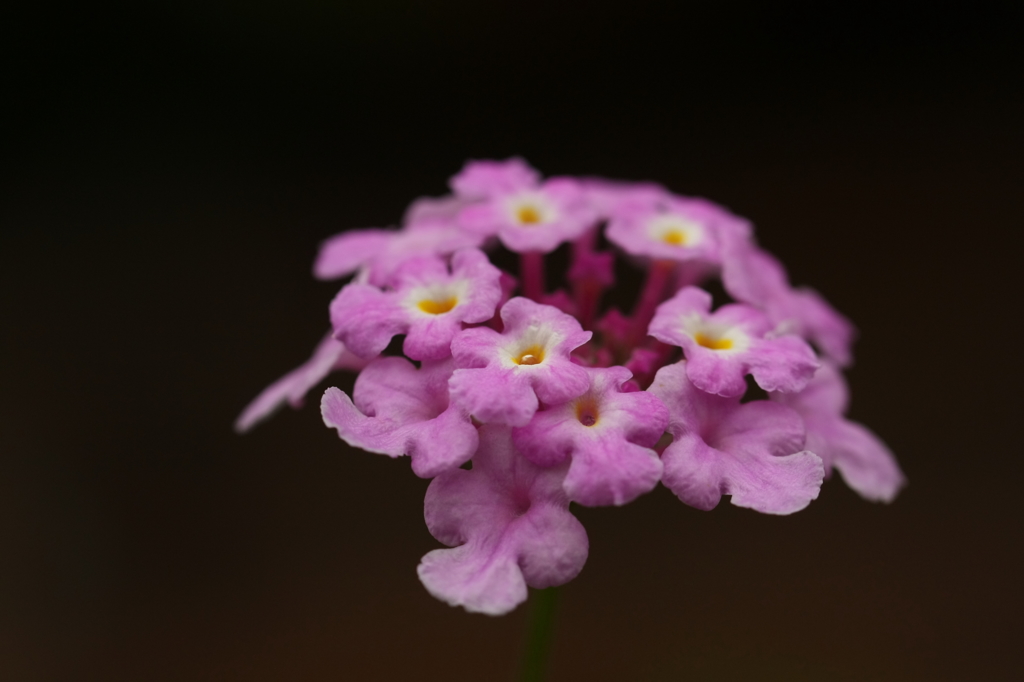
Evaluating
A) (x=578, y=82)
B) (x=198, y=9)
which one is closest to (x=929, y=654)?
(x=578, y=82)

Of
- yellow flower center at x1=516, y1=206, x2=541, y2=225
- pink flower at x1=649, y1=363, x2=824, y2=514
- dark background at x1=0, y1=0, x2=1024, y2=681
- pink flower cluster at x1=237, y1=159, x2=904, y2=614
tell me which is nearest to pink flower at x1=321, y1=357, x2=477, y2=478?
pink flower cluster at x1=237, y1=159, x2=904, y2=614

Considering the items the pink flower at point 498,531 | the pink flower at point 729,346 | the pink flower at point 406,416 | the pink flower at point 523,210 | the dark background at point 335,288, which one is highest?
the pink flower at point 523,210

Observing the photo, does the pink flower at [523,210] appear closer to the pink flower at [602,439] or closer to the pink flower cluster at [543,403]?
the pink flower cluster at [543,403]

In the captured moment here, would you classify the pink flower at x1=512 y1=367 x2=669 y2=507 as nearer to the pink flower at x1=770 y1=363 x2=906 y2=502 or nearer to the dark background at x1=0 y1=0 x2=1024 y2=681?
the pink flower at x1=770 y1=363 x2=906 y2=502

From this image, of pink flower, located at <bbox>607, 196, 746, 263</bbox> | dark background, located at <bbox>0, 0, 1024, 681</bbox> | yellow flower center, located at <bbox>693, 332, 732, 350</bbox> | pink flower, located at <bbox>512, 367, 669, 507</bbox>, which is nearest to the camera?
pink flower, located at <bbox>512, 367, 669, 507</bbox>

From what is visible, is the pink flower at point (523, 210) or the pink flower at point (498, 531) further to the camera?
the pink flower at point (523, 210)

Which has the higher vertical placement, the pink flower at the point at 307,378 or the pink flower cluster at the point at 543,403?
the pink flower cluster at the point at 543,403

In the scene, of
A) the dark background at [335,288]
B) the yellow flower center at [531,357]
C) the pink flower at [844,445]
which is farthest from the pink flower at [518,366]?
the dark background at [335,288]
